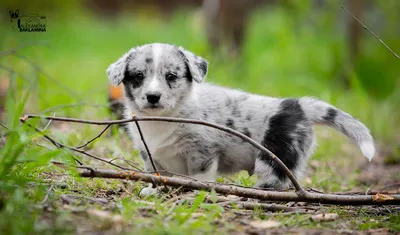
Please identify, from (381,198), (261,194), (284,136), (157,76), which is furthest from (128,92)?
(381,198)

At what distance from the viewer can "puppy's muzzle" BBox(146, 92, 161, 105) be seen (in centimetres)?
376

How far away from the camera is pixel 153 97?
12.4 feet

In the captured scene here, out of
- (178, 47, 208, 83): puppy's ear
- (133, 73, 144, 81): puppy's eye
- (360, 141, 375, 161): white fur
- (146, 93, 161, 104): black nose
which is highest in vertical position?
(178, 47, 208, 83): puppy's ear

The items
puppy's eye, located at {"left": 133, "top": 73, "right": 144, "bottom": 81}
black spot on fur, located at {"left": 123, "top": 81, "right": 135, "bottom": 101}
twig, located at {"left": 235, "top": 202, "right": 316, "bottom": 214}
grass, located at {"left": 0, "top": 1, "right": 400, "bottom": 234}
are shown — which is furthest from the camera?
black spot on fur, located at {"left": 123, "top": 81, "right": 135, "bottom": 101}

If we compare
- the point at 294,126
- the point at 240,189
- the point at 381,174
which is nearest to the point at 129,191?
the point at 240,189

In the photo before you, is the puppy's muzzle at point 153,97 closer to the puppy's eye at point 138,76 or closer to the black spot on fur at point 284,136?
the puppy's eye at point 138,76

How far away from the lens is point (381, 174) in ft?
18.2

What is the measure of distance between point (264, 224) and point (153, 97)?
1.19 metres

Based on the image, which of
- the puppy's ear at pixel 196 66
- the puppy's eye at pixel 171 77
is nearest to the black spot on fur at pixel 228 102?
the puppy's ear at pixel 196 66

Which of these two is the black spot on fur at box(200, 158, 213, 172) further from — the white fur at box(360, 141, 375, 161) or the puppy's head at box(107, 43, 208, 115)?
the white fur at box(360, 141, 375, 161)

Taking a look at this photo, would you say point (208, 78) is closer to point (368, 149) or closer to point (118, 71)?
point (118, 71)

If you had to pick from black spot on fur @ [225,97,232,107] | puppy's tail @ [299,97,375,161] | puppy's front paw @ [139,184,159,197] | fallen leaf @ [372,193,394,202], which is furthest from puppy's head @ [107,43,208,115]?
fallen leaf @ [372,193,394,202]

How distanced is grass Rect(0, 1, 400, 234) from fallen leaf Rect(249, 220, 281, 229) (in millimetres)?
56

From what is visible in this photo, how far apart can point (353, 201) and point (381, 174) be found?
2.35m
